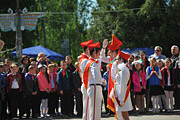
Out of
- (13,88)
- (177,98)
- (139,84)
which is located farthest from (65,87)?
(177,98)

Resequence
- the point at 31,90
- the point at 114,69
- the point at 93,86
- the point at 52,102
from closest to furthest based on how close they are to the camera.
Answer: the point at 93,86 < the point at 114,69 < the point at 31,90 < the point at 52,102

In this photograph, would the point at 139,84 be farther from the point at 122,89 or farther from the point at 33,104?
the point at 122,89

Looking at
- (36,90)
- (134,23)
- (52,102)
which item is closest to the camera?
(36,90)

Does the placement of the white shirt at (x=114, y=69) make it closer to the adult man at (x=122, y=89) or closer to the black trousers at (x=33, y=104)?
the adult man at (x=122, y=89)

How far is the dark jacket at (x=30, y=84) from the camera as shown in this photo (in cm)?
1453

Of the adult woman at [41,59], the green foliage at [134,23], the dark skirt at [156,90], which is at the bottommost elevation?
the dark skirt at [156,90]

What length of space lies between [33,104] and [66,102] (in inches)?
52.7

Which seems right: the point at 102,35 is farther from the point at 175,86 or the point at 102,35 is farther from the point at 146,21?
the point at 175,86

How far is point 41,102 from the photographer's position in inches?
592

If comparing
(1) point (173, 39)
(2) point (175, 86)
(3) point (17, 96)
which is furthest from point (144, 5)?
(3) point (17, 96)

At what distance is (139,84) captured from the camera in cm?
1459

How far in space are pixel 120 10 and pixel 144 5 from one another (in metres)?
3.12

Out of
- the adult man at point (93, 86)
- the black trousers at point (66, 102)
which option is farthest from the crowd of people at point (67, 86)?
the adult man at point (93, 86)

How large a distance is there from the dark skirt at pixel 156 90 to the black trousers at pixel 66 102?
329cm
